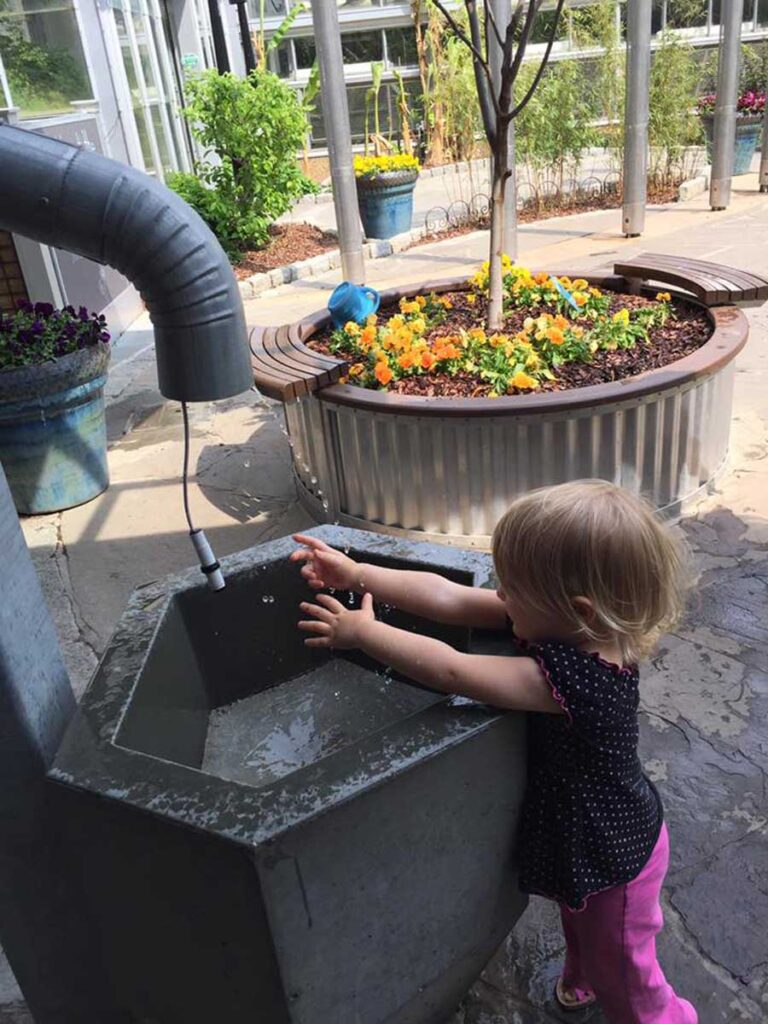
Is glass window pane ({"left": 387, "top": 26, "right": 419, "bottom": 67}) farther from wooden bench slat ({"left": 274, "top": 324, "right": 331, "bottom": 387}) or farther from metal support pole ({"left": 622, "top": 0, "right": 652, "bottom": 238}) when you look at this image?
wooden bench slat ({"left": 274, "top": 324, "right": 331, "bottom": 387})

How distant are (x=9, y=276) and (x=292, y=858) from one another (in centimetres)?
660

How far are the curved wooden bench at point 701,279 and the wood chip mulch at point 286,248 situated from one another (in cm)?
578

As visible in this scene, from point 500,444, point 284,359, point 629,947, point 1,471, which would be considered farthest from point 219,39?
point 629,947

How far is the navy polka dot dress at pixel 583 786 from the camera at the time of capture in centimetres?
138

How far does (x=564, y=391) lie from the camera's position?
348 cm

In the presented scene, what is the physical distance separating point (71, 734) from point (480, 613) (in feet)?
2.45

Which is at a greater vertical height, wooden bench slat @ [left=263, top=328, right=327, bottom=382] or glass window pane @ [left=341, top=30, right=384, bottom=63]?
glass window pane @ [left=341, top=30, right=384, bottom=63]

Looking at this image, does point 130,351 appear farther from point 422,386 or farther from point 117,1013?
point 117,1013

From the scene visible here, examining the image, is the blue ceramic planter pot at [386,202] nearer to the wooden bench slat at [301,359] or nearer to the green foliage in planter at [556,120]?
the green foliage in planter at [556,120]

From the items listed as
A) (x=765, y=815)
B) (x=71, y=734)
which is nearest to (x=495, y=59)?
(x=765, y=815)

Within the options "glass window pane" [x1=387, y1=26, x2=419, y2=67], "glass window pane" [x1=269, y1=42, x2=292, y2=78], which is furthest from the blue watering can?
"glass window pane" [x1=269, y1=42, x2=292, y2=78]

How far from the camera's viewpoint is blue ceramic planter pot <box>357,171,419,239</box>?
1110cm

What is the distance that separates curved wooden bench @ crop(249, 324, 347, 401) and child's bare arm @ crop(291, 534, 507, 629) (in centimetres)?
184

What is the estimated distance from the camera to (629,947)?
155 centimetres
